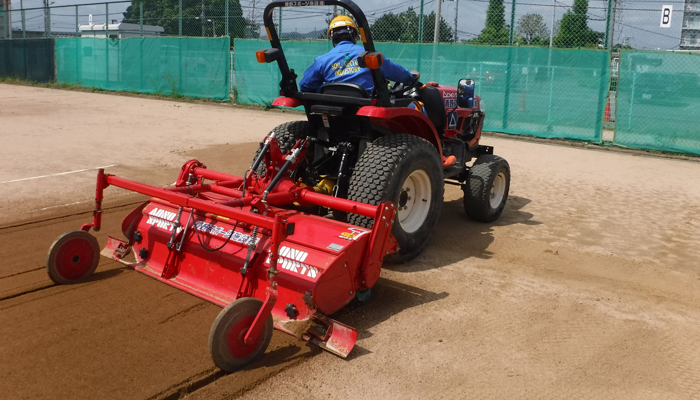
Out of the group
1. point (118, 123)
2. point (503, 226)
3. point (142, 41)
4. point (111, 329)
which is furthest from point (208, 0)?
point (111, 329)

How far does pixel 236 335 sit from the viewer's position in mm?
3262

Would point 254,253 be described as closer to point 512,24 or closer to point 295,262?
point 295,262

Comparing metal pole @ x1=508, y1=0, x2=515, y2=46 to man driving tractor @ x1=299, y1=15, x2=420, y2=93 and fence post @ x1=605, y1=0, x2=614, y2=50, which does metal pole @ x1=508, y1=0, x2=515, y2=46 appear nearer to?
fence post @ x1=605, y1=0, x2=614, y2=50

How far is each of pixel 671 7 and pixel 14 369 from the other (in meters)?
13.2

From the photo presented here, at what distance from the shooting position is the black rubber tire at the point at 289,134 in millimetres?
5359

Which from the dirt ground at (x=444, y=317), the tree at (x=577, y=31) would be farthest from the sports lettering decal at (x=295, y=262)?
the tree at (x=577, y=31)

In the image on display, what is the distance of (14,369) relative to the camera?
3.20 meters

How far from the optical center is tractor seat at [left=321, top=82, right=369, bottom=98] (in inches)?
193

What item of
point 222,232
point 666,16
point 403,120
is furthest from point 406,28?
point 222,232

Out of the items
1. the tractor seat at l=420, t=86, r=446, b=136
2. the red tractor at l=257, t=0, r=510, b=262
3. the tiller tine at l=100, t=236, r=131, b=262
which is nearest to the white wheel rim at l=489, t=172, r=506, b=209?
the red tractor at l=257, t=0, r=510, b=262

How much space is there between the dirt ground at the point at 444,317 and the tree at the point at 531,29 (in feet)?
22.9

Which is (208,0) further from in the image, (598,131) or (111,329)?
(111,329)

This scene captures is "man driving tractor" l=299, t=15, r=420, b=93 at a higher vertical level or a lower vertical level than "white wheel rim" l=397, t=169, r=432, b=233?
higher

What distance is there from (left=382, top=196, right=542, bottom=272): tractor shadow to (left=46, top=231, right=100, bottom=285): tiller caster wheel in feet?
7.37
